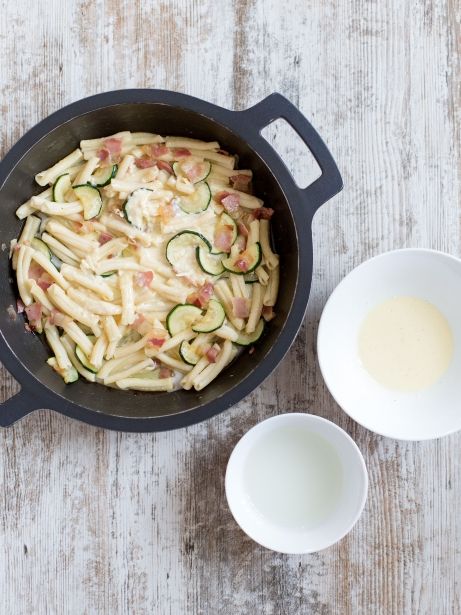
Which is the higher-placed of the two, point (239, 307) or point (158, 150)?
point (158, 150)

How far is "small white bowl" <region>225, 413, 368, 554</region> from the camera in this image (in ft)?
5.61

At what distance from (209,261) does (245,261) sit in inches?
3.6

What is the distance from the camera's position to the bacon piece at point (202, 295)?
1726 mm

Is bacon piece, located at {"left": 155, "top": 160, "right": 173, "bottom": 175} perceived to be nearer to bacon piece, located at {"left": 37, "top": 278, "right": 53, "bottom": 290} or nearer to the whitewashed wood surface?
the whitewashed wood surface

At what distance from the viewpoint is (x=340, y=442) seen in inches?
68.2

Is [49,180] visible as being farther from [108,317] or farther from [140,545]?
[140,545]

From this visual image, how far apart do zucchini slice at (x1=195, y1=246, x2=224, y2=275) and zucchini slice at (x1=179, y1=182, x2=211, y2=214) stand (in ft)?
0.33

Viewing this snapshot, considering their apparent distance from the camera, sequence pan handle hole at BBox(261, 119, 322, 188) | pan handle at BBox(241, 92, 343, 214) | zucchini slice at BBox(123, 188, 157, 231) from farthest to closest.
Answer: pan handle hole at BBox(261, 119, 322, 188) → zucchini slice at BBox(123, 188, 157, 231) → pan handle at BBox(241, 92, 343, 214)

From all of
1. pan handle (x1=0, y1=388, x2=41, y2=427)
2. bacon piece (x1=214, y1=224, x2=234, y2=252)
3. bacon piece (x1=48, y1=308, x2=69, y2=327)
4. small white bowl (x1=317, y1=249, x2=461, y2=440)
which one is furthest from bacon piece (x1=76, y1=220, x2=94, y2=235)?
small white bowl (x1=317, y1=249, x2=461, y2=440)

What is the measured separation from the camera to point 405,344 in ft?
5.67

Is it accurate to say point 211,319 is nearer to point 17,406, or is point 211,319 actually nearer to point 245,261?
point 245,261

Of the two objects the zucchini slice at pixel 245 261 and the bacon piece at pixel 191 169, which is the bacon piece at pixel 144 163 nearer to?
the bacon piece at pixel 191 169

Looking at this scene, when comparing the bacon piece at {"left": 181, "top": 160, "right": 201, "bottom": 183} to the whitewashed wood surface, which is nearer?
the bacon piece at {"left": 181, "top": 160, "right": 201, "bottom": 183}

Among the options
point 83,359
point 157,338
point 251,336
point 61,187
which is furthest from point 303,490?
point 61,187
